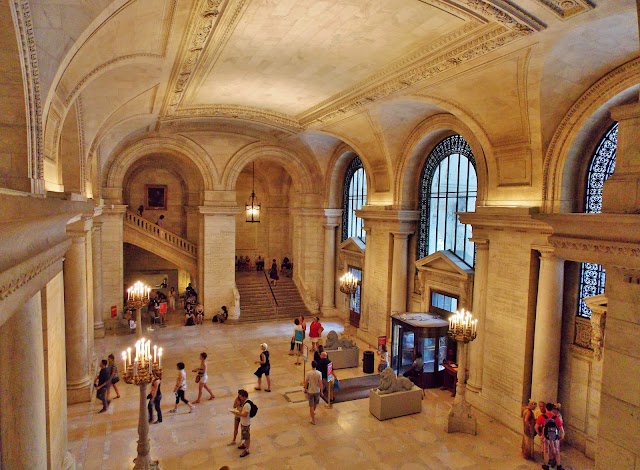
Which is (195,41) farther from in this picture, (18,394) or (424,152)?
(424,152)

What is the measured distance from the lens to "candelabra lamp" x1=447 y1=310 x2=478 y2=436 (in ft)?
30.3

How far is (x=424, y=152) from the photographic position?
13.7 m

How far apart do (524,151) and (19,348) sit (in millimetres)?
9225

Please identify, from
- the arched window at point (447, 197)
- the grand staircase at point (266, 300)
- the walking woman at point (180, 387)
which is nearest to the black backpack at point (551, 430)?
the arched window at point (447, 197)

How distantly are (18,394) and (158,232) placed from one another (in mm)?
15586

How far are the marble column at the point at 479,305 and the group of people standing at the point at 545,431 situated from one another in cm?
208

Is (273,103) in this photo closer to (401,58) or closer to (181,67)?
(181,67)

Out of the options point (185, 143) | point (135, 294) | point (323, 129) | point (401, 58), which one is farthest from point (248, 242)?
point (401, 58)

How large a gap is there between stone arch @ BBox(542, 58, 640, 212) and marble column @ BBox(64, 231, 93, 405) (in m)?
9.75

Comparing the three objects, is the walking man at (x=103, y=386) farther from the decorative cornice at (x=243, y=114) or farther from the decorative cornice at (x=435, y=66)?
the decorative cornice at (x=435, y=66)

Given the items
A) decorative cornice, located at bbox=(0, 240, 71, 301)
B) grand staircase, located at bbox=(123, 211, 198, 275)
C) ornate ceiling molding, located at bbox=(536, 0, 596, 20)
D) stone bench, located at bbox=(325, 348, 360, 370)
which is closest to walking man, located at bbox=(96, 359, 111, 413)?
stone bench, located at bbox=(325, 348, 360, 370)

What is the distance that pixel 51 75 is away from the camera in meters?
5.68

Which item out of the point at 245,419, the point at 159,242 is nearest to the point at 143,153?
the point at 159,242

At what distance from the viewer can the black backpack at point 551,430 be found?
26.9 ft
